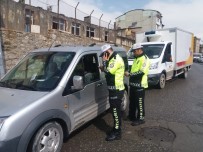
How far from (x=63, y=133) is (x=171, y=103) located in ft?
15.8

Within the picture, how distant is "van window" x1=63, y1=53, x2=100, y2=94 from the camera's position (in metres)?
4.55

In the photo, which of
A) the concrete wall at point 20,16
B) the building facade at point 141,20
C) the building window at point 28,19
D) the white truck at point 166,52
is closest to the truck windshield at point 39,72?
the white truck at point 166,52

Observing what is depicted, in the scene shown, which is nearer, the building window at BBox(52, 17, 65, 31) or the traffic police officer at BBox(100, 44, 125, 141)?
the traffic police officer at BBox(100, 44, 125, 141)

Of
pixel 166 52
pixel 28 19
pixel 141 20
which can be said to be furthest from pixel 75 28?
pixel 141 20

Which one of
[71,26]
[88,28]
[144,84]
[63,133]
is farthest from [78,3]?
[63,133]

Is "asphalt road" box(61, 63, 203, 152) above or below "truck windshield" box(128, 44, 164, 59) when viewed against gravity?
below

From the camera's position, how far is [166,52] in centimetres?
1115

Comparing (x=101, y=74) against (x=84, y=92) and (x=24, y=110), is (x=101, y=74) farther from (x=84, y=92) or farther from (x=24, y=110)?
(x=24, y=110)

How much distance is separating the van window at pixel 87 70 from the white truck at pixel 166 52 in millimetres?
5331

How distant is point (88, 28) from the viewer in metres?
31.7

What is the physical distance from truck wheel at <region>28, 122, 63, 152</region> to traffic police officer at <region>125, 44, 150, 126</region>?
224 cm

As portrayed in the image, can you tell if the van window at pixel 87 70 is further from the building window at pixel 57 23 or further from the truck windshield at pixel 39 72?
the building window at pixel 57 23

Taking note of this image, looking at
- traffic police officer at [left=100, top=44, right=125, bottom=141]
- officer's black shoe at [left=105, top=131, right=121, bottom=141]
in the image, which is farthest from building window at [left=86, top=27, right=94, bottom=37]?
officer's black shoe at [left=105, top=131, right=121, bottom=141]

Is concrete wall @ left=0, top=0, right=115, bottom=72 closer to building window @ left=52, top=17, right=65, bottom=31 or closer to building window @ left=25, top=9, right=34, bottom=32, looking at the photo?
building window @ left=25, top=9, right=34, bottom=32
